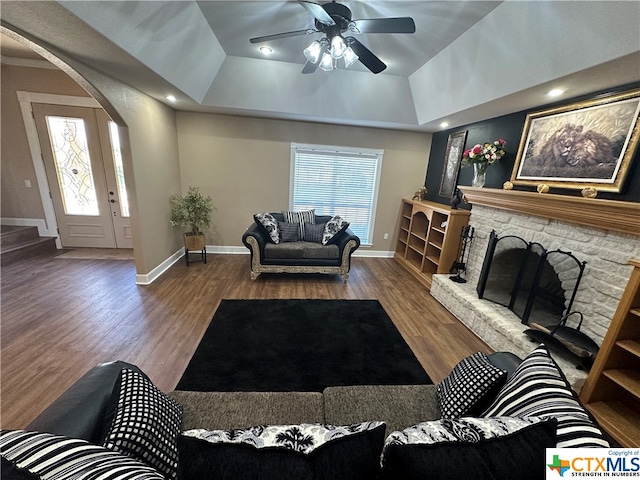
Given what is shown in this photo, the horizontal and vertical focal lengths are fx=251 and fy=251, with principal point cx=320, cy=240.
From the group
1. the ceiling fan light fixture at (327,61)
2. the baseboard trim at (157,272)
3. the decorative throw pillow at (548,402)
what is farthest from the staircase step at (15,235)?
the decorative throw pillow at (548,402)

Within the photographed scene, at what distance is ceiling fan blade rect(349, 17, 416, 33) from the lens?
177 centimetres

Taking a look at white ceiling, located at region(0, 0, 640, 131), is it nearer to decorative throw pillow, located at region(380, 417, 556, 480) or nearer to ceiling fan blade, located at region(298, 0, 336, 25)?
ceiling fan blade, located at region(298, 0, 336, 25)

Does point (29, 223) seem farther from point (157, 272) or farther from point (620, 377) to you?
point (620, 377)

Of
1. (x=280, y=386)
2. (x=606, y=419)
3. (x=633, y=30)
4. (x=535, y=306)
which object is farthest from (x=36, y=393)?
(x=633, y=30)

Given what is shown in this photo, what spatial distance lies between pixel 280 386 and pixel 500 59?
11.0 ft

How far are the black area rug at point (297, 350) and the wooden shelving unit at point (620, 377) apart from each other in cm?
110

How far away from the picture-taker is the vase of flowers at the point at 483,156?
9.62ft

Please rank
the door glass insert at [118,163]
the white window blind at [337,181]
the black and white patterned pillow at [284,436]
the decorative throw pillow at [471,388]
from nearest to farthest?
the black and white patterned pillow at [284,436] < the decorative throw pillow at [471,388] < the door glass insert at [118,163] < the white window blind at [337,181]

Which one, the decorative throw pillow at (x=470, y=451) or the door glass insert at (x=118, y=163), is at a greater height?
the door glass insert at (x=118, y=163)

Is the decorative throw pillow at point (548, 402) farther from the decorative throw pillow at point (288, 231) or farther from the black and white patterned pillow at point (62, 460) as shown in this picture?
the decorative throw pillow at point (288, 231)

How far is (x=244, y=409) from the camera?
1.19m

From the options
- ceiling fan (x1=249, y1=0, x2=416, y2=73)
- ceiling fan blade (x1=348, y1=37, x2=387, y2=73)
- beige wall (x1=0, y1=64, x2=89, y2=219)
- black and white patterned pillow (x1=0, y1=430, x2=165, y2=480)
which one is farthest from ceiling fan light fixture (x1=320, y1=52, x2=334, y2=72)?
beige wall (x1=0, y1=64, x2=89, y2=219)

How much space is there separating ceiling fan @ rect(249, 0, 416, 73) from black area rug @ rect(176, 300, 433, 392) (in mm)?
2564

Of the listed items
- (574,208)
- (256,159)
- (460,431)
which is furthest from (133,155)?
(574,208)
